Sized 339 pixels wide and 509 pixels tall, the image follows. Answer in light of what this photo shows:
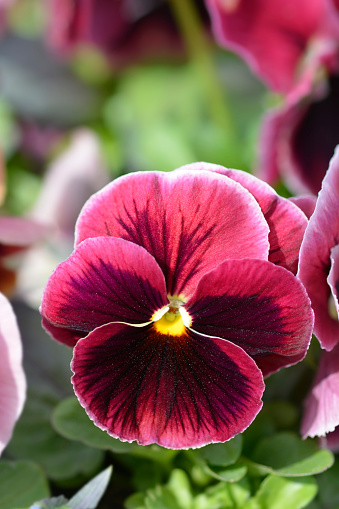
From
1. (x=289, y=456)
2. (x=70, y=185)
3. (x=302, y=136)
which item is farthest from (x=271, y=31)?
(x=289, y=456)

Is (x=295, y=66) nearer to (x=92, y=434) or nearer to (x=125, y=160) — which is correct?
(x=125, y=160)

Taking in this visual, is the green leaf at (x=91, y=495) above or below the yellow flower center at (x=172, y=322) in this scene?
below

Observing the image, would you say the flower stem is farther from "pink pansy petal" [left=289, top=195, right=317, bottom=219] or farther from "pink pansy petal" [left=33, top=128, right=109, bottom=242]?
"pink pansy petal" [left=289, top=195, right=317, bottom=219]

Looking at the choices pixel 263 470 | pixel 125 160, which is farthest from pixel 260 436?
pixel 125 160

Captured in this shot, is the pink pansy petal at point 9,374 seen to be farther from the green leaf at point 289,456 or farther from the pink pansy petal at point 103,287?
the green leaf at point 289,456

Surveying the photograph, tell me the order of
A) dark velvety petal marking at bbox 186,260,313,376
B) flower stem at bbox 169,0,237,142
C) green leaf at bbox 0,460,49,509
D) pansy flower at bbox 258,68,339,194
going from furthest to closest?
flower stem at bbox 169,0,237,142 < pansy flower at bbox 258,68,339,194 < green leaf at bbox 0,460,49,509 < dark velvety petal marking at bbox 186,260,313,376

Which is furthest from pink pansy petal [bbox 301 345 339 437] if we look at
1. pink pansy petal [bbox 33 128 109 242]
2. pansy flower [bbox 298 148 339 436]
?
pink pansy petal [bbox 33 128 109 242]

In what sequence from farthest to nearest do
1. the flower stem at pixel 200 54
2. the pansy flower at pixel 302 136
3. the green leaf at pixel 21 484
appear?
the flower stem at pixel 200 54 < the pansy flower at pixel 302 136 < the green leaf at pixel 21 484

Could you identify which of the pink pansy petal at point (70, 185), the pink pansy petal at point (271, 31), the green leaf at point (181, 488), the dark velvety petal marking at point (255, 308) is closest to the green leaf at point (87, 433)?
the green leaf at point (181, 488)
